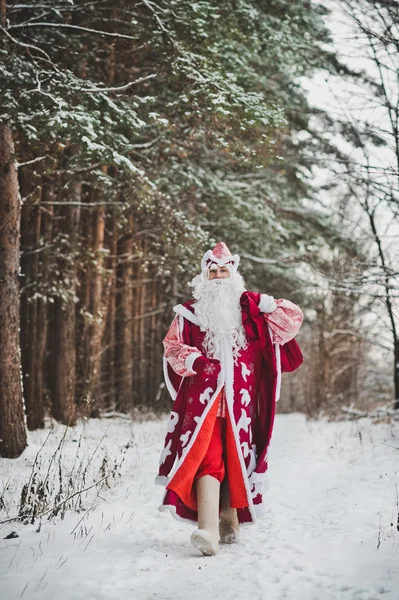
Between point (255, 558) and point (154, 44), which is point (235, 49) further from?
point (255, 558)

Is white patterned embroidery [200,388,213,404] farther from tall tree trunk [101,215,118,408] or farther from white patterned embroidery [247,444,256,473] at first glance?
tall tree trunk [101,215,118,408]

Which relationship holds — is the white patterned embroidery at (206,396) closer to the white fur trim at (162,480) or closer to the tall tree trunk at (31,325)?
the white fur trim at (162,480)

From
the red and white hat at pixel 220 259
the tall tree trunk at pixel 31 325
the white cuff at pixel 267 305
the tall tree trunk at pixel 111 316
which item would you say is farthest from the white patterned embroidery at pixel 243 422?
the tall tree trunk at pixel 111 316

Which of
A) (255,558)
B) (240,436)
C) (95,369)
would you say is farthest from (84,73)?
(255,558)

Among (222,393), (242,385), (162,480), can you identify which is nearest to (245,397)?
(242,385)

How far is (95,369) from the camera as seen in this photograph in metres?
11.9

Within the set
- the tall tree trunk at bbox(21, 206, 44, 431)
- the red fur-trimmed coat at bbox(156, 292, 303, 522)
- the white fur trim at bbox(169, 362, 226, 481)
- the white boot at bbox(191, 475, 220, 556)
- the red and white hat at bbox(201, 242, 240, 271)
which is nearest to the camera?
the white boot at bbox(191, 475, 220, 556)

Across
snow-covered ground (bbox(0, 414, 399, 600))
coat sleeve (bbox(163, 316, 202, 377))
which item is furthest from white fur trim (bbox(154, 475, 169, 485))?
coat sleeve (bbox(163, 316, 202, 377))

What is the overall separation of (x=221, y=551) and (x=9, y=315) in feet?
14.5

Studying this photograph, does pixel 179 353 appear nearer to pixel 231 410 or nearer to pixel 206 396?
pixel 206 396

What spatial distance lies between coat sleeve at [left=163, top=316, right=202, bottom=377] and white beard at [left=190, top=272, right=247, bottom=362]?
215mm

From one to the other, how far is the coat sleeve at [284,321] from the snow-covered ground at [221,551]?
1.59 metres

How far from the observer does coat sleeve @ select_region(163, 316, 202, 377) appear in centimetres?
421

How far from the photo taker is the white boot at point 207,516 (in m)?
3.81
